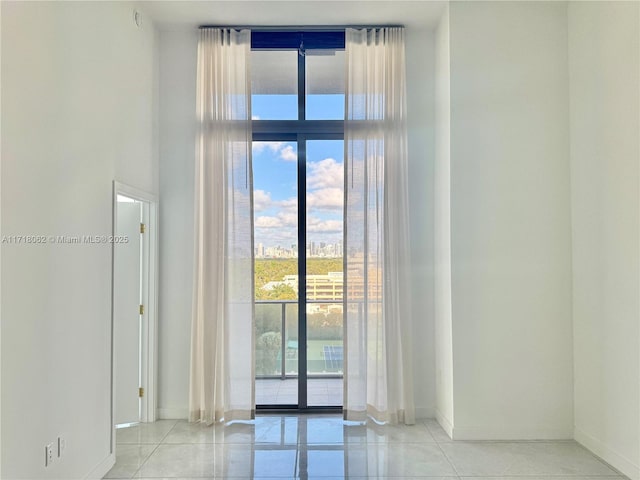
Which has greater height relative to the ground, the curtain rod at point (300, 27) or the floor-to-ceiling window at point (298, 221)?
the curtain rod at point (300, 27)

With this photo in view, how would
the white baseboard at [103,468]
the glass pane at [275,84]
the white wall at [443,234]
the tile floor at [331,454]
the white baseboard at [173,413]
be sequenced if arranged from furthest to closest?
the glass pane at [275,84], the white baseboard at [173,413], the white wall at [443,234], the tile floor at [331,454], the white baseboard at [103,468]

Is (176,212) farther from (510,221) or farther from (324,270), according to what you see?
(510,221)

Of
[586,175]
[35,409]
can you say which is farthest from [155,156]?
[586,175]

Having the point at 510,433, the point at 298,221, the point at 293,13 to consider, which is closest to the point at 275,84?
the point at 293,13

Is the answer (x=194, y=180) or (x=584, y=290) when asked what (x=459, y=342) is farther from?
(x=194, y=180)

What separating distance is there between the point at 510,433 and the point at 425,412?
0.71 metres

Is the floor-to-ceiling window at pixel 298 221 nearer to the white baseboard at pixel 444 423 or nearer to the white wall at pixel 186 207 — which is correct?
the white wall at pixel 186 207

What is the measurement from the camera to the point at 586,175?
125 inches

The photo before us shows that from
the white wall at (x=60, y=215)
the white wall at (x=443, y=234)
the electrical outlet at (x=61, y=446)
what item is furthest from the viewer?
the white wall at (x=443, y=234)

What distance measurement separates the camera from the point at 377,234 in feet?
12.0

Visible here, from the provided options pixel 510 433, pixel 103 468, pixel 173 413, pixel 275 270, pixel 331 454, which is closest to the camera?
pixel 103 468

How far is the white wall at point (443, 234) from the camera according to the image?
11.2ft

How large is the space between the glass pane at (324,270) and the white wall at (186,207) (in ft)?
2.27

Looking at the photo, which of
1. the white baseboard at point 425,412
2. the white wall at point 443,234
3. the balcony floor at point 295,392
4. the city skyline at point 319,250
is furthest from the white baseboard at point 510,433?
the city skyline at point 319,250
